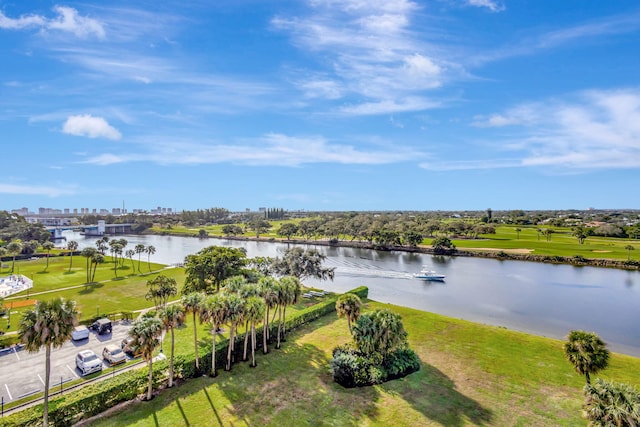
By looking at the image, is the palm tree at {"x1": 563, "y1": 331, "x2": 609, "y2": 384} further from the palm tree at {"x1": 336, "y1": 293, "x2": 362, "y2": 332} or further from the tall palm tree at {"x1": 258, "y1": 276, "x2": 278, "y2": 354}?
the tall palm tree at {"x1": 258, "y1": 276, "x2": 278, "y2": 354}

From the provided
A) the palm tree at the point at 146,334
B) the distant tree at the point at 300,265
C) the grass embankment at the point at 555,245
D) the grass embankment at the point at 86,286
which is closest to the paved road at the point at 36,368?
the grass embankment at the point at 86,286

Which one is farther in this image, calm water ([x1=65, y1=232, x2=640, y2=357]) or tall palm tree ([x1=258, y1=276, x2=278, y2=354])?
calm water ([x1=65, y1=232, x2=640, y2=357])

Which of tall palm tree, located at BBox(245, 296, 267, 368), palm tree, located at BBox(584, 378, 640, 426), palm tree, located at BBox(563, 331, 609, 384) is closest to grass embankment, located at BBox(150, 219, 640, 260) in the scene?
palm tree, located at BBox(563, 331, 609, 384)

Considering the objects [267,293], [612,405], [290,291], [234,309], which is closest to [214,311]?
[234,309]

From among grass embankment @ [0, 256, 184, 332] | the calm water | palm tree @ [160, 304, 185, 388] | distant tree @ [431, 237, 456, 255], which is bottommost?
the calm water

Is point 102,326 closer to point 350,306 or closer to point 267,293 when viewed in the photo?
point 267,293

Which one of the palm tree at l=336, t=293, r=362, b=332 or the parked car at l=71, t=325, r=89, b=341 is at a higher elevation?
the palm tree at l=336, t=293, r=362, b=332
